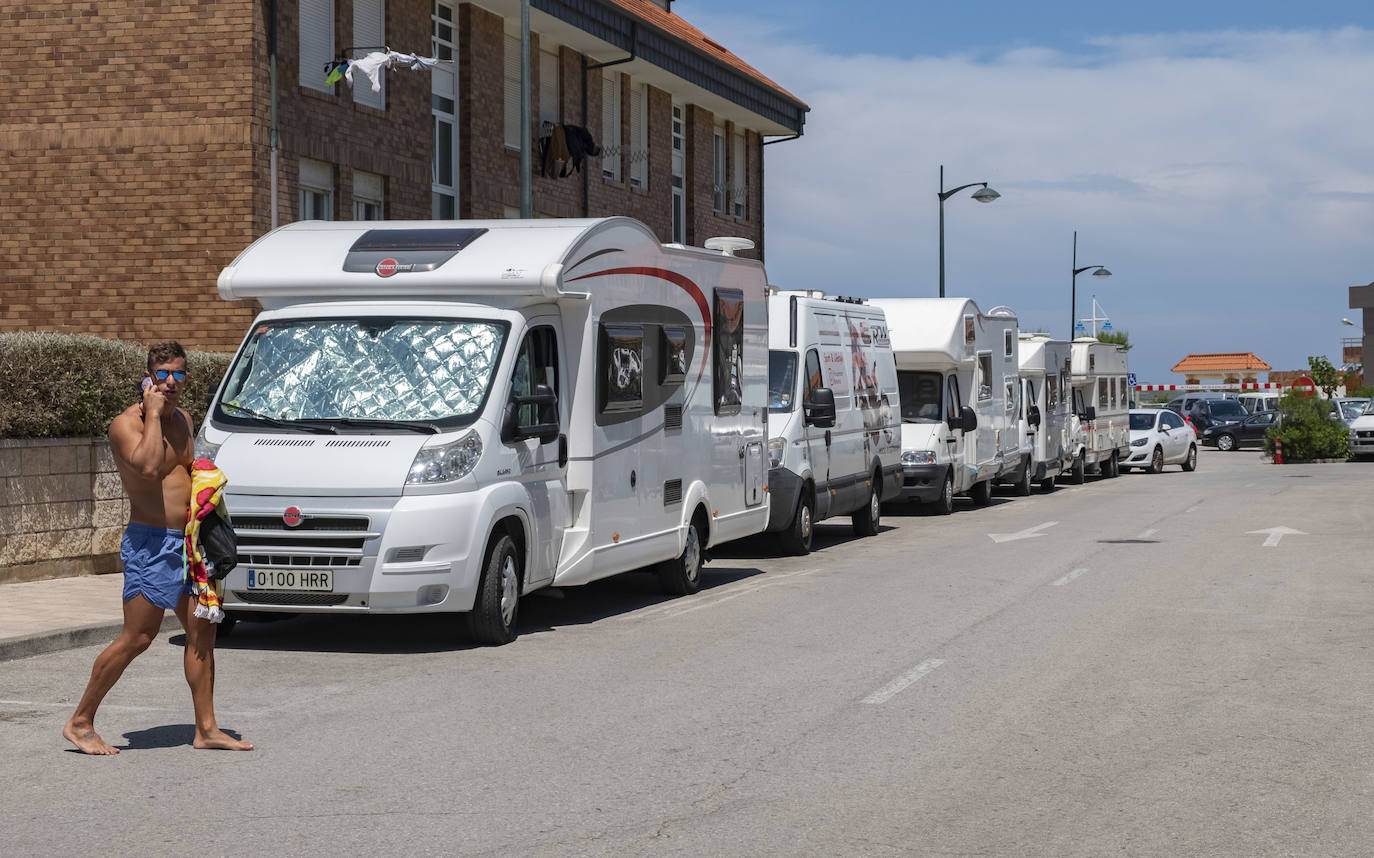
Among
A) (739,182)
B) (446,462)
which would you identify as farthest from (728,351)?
(739,182)

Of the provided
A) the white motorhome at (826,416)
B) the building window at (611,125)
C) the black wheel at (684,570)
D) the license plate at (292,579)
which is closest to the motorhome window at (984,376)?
the white motorhome at (826,416)

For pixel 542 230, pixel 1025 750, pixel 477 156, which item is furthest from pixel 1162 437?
pixel 1025 750

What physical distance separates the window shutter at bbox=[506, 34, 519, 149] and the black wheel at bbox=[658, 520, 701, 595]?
1543 centimetres

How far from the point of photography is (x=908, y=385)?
24.9m

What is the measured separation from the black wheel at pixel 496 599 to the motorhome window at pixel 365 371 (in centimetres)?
89

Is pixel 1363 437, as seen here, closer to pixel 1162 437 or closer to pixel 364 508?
pixel 1162 437

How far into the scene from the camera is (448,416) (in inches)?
429

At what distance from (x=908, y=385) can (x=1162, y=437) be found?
1756 cm

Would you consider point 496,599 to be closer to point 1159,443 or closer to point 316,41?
point 316,41

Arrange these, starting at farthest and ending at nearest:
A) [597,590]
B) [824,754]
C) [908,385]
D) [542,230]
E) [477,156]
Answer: [477,156] → [908,385] → [597,590] → [542,230] → [824,754]

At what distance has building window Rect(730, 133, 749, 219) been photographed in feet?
127

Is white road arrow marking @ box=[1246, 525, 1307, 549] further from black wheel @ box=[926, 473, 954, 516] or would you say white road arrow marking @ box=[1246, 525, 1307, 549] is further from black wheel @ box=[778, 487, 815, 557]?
black wheel @ box=[778, 487, 815, 557]

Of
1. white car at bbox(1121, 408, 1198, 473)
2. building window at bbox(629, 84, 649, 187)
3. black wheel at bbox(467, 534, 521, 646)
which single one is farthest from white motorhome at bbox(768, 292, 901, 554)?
white car at bbox(1121, 408, 1198, 473)

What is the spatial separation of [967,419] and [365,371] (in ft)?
49.2
